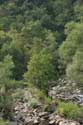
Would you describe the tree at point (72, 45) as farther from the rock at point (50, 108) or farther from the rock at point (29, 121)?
the rock at point (29, 121)

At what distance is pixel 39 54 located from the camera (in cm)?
5378

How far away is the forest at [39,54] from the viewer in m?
43.6

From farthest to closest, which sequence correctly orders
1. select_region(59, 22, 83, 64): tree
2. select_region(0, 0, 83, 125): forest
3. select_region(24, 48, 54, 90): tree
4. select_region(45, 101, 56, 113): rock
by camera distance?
select_region(59, 22, 83, 64): tree < select_region(24, 48, 54, 90): tree < select_region(0, 0, 83, 125): forest < select_region(45, 101, 56, 113): rock

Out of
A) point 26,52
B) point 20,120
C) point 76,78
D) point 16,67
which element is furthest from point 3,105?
point 26,52

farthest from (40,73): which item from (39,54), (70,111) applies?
(70,111)

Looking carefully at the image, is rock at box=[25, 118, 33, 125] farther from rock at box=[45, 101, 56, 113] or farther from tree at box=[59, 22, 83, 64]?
tree at box=[59, 22, 83, 64]

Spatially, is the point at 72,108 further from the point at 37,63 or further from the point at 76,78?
the point at 76,78

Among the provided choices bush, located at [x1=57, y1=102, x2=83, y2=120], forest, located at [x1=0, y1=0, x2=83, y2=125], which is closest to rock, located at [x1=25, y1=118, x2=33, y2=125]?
forest, located at [x1=0, y1=0, x2=83, y2=125]

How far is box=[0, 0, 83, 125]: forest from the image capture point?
143 ft

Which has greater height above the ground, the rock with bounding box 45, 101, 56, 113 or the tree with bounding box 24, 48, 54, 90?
the tree with bounding box 24, 48, 54, 90

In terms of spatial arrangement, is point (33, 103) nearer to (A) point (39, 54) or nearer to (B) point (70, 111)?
(B) point (70, 111)

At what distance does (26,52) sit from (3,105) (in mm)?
30611

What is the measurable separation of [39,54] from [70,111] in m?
14.9

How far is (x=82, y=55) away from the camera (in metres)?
60.2
